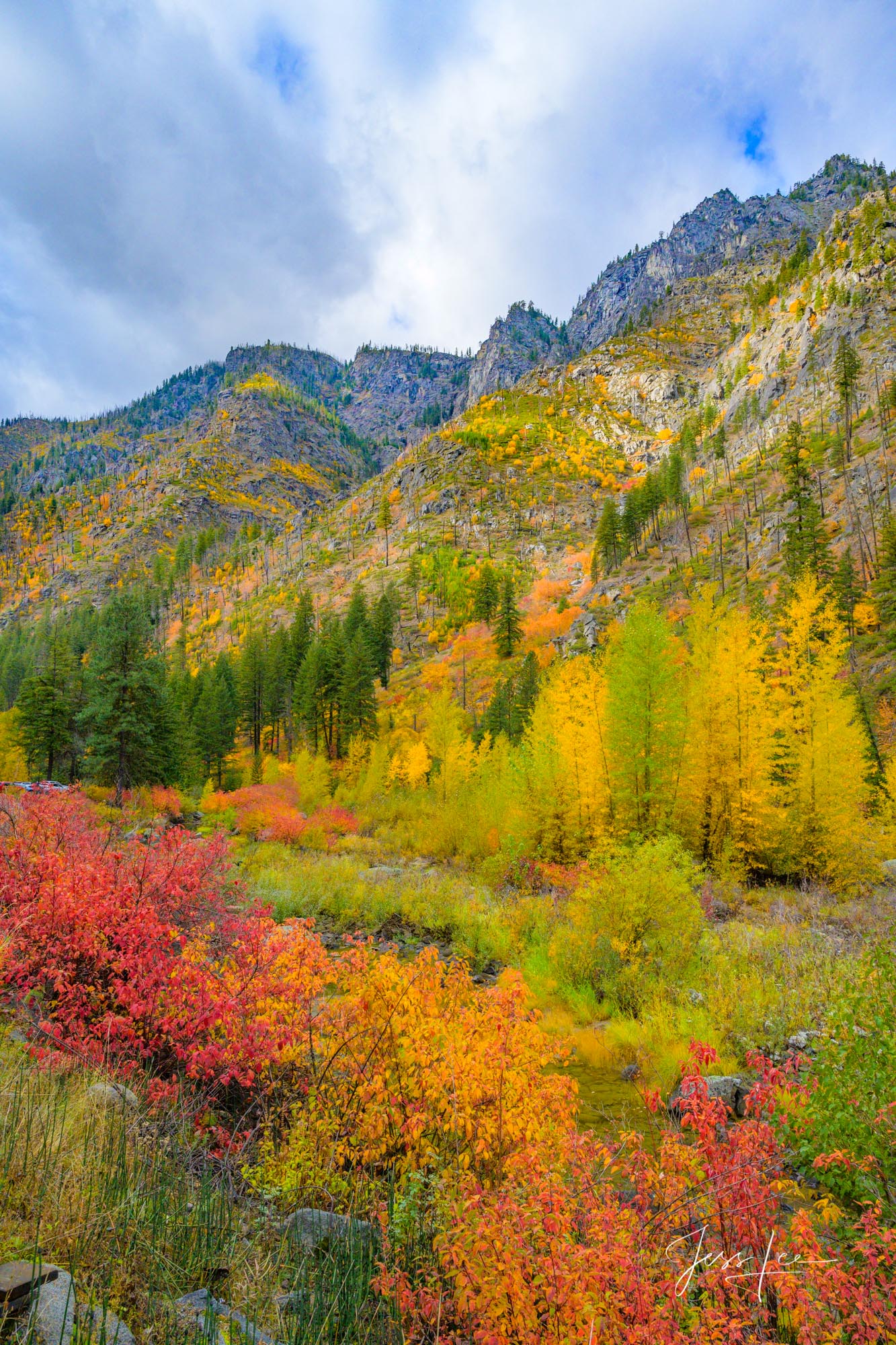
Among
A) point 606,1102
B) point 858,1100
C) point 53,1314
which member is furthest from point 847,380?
point 53,1314

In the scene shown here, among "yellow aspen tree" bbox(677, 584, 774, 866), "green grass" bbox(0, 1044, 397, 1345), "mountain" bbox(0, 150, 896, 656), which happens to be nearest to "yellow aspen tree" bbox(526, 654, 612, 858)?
"yellow aspen tree" bbox(677, 584, 774, 866)

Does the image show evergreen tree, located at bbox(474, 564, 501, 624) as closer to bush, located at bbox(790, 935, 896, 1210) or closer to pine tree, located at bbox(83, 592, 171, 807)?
pine tree, located at bbox(83, 592, 171, 807)

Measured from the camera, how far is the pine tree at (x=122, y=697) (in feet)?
108

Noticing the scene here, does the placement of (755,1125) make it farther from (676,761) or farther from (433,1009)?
(676,761)

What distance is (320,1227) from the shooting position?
3.92 meters

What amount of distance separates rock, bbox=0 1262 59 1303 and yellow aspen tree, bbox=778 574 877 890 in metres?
19.3

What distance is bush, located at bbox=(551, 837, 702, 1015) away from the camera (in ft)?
34.4

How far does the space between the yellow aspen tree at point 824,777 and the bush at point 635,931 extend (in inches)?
339

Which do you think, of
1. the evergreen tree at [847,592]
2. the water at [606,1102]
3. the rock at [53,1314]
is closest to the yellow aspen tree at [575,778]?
the water at [606,1102]

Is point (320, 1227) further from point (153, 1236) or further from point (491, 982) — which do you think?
point (491, 982)

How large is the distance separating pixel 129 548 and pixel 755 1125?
7450 inches

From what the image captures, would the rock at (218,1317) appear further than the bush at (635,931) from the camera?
No
